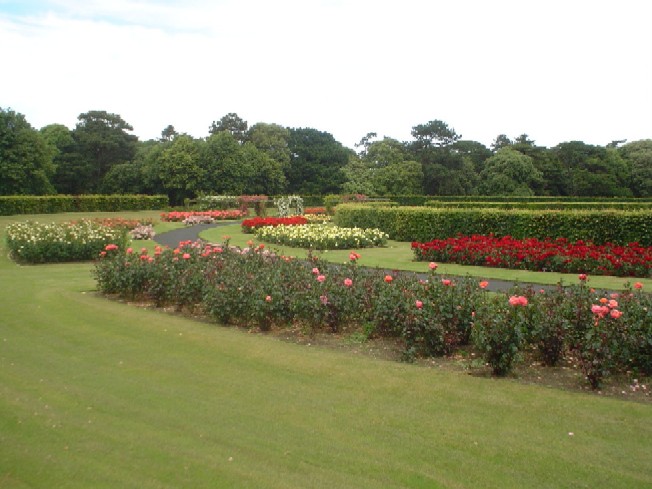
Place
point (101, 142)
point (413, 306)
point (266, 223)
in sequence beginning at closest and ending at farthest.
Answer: point (413, 306), point (266, 223), point (101, 142)

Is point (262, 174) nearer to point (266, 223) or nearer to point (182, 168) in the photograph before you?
point (182, 168)

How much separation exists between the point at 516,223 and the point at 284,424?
48.2ft

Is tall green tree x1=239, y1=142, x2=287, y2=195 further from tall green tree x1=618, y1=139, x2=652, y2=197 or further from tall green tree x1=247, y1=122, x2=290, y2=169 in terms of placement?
A: tall green tree x1=618, y1=139, x2=652, y2=197

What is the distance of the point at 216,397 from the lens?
5207mm

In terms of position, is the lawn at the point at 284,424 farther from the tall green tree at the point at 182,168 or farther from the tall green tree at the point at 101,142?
the tall green tree at the point at 101,142

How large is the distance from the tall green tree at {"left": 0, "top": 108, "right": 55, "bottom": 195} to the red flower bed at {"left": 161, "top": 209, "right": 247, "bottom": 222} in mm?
14678

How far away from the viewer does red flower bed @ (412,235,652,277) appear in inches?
505

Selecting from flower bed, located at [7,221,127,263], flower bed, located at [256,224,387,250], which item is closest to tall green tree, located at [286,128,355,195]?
flower bed, located at [256,224,387,250]

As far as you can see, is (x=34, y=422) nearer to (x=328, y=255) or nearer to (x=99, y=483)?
(x=99, y=483)

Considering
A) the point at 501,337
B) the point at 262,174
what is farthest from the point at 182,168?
the point at 501,337

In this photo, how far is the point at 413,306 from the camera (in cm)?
662

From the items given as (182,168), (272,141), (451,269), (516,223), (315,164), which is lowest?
(451,269)

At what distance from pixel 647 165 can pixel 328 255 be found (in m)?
57.7

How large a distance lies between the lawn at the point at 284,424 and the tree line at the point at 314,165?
46.7m
